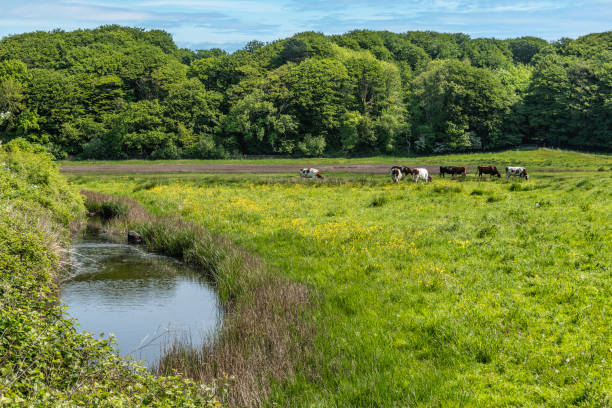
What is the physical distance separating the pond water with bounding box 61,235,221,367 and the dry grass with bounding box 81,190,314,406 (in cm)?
78

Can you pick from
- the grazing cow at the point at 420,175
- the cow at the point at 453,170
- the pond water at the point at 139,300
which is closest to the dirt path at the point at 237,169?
the cow at the point at 453,170

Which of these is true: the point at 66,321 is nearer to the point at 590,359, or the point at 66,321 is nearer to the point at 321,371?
the point at 321,371

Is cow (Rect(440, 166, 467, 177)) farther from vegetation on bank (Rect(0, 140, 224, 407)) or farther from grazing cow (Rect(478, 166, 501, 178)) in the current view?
vegetation on bank (Rect(0, 140, 224, 407))

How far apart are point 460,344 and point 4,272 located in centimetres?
1126

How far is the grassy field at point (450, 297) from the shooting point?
8.13 m

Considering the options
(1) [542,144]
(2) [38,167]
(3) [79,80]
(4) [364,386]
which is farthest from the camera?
(3) [79,80]

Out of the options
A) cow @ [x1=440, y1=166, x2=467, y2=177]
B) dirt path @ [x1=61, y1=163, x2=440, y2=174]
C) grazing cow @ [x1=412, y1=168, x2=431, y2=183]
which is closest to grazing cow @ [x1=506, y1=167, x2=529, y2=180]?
cow @ [x1=440, y1=166, x2=467, y2=177]

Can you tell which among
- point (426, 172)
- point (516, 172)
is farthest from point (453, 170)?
point (426, 172)

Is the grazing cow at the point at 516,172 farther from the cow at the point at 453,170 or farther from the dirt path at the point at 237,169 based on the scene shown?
the dirt path at the point at 237,169

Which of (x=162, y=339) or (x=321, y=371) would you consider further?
(x=162, y=339)

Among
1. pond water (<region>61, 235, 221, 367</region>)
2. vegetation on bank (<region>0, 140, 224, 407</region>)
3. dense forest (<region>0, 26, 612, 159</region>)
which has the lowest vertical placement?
pond water (<region>61, 235, 221, 367</region>)

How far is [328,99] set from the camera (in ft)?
351

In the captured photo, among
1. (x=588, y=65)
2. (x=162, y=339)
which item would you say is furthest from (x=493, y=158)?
(x=162, y=339)

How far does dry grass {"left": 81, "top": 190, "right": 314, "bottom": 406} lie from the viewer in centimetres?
891
